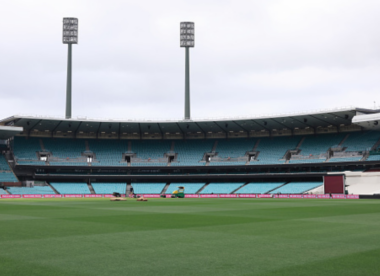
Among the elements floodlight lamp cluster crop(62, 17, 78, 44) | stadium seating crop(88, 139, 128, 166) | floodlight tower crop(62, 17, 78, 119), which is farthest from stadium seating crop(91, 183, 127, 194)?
floodlight lamp cluster crop(62, 17, 78, 44)

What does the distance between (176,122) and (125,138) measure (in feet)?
60.5

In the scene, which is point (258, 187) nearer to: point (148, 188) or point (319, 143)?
point (319, 143)

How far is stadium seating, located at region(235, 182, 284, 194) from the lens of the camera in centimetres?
7325

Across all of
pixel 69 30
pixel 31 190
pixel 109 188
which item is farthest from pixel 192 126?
pixel 31 190

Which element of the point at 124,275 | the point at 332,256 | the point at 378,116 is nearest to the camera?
the point at 124,275

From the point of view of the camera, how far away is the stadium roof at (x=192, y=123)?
235 feet

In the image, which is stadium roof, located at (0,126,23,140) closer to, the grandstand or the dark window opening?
the grandstand

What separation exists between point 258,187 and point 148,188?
74.6 feet

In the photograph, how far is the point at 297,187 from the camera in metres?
70.3

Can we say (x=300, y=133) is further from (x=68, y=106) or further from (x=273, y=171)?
(x=68, y=106)

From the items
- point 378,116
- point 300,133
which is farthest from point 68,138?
point 378,116

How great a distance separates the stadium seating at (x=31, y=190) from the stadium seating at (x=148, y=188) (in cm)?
1658

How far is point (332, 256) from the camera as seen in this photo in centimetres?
962

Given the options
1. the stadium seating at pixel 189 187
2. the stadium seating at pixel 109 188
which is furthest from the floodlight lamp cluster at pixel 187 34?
the stadium seating at pixel 109 188
